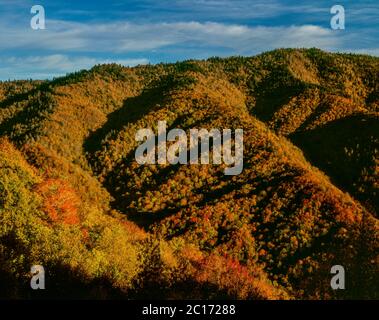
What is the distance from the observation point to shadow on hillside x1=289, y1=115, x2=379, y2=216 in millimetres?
93062

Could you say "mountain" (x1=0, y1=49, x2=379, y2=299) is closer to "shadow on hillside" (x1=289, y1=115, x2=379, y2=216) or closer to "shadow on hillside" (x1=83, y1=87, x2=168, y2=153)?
"shadow on hillside" (x1=289, y1=115, x2=379, y2=216)

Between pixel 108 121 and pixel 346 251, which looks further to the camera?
pixel 108 121

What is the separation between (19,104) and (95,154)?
144ft

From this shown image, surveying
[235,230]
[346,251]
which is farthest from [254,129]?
[346,251]

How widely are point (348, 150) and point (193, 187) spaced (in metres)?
36.1

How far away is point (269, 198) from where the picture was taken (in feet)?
264

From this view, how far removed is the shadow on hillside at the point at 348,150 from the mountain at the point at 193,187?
35cm

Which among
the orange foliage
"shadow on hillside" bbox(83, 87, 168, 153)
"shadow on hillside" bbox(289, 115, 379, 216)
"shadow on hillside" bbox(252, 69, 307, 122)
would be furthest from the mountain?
"shadow on hillside" bbox(252, 69, 307, 122)

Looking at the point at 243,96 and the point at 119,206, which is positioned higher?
the point at 243,96

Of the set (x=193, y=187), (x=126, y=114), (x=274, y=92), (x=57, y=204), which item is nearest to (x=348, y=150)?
(x=193, y=187)

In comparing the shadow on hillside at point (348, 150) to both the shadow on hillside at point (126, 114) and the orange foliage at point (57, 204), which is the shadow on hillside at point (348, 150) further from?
the orange foliage at point (57, 204)

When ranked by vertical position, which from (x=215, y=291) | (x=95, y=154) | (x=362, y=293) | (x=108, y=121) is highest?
(x=108, y=121)

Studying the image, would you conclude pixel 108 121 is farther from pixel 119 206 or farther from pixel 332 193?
pixel 332 193

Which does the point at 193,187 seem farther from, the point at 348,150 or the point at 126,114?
the point at 126,114
